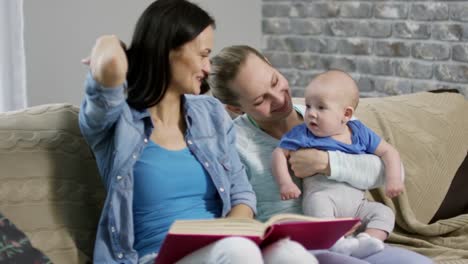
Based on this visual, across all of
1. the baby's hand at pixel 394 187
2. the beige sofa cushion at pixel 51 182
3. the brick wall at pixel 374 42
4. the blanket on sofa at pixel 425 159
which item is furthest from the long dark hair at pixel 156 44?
the brick wall at pixel 374 42

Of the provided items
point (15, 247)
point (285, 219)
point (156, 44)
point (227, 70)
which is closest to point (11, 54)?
point (227, 70)

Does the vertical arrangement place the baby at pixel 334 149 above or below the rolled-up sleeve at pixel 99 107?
below

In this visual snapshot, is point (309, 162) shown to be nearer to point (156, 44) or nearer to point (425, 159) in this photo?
point (156, 44)

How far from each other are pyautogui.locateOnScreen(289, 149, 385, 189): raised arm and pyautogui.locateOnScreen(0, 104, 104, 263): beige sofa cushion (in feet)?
1.76

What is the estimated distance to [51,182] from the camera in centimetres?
209

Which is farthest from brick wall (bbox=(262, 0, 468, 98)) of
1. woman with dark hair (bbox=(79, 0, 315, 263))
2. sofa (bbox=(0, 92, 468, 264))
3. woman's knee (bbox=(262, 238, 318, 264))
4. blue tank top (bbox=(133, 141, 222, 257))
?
woman's knee (bbox=(262, 238, 318, 264))

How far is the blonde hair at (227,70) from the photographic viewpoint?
2.33 metres

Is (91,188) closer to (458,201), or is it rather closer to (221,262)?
(221,262)

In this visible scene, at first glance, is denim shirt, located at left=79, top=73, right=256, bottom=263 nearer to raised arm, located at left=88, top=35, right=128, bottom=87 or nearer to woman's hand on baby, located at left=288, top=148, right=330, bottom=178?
raised arm, located at left=88, top=35, right=128, bottom=87

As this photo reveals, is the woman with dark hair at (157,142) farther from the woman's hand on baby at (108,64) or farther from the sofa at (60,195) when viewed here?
the sofa at (60,195)

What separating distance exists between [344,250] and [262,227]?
0.44m

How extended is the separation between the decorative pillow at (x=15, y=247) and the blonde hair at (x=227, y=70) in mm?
707

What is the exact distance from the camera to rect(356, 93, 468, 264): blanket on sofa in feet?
8.51

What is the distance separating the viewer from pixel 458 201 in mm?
2781
